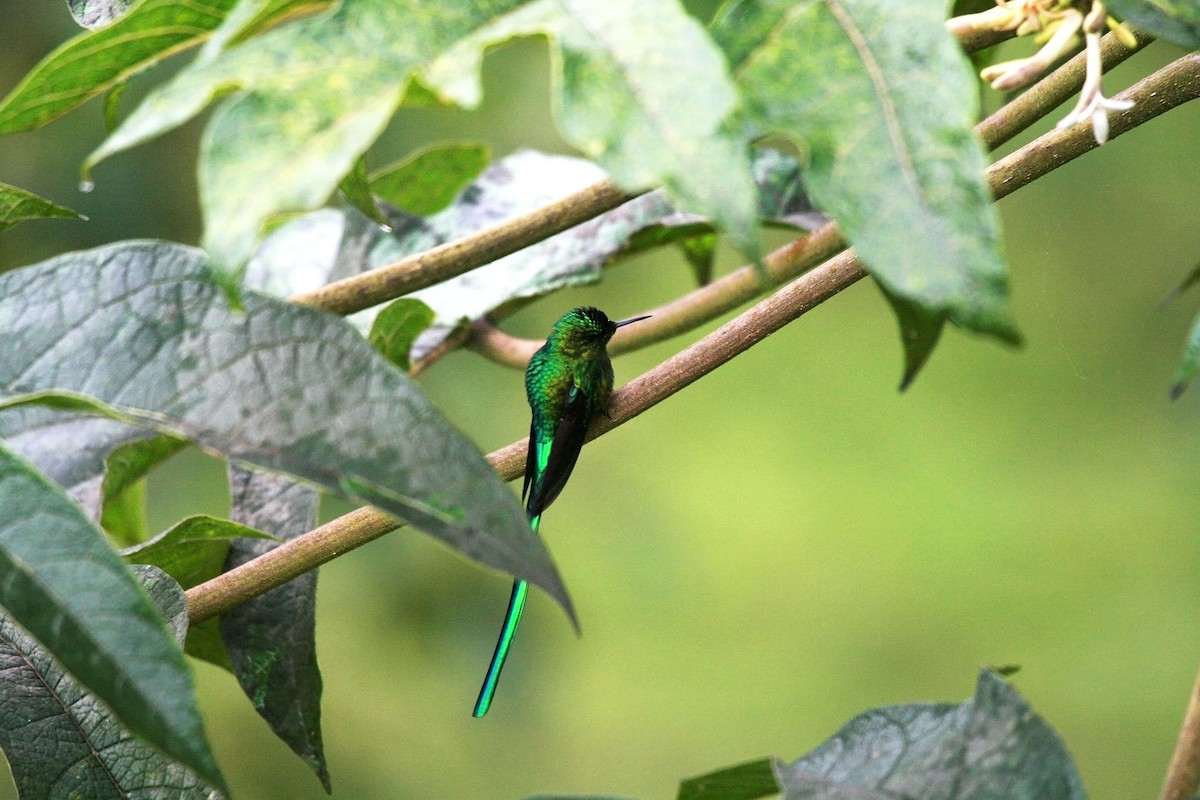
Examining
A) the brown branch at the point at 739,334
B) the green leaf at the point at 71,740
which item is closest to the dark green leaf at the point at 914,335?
the brown branch at the point at 739,334

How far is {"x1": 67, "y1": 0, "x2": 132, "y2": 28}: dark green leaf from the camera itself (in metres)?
0.58

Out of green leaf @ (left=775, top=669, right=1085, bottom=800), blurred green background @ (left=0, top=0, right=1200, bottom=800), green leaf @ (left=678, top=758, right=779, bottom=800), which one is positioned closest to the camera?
green leaf @ (left=775, top=669, right=1085, bottom=800)

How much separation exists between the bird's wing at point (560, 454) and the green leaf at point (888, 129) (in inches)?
16.2

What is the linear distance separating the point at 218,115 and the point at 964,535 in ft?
6.65

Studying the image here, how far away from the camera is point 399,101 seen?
0.35m

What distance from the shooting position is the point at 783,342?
2365 mm

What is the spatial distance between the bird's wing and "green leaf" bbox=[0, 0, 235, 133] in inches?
14.0

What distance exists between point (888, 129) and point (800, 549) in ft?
6.25

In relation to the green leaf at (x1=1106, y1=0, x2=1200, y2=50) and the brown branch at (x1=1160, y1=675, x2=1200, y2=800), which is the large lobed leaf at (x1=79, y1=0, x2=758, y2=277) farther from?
the brown branch at (x1=1160, y1=675, x2=1200, y2=800)

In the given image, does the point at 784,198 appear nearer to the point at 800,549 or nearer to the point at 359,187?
the point at 359,187

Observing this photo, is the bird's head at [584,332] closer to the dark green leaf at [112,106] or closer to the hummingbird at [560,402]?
the hummingbird at [560,402]

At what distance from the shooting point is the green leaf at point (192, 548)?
599 mm

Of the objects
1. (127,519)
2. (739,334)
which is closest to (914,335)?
(739,334)

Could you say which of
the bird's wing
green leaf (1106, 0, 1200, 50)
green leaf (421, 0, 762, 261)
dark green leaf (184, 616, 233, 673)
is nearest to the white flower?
green leaf (1106, 0, 1200, 50)
